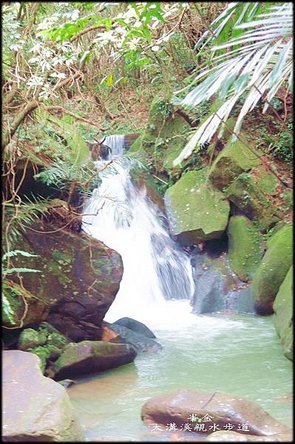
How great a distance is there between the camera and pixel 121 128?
1453cm

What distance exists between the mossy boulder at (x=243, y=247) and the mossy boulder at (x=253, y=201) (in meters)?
Result: 0.16

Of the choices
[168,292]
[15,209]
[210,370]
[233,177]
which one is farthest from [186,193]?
[15,209]

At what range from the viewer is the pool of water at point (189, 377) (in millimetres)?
4789

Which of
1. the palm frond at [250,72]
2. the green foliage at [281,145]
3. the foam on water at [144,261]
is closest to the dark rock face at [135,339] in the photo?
the foam on water at [144,261]

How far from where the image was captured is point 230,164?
10.2 metres

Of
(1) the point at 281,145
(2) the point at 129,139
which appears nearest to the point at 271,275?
(1) the point at 281,145

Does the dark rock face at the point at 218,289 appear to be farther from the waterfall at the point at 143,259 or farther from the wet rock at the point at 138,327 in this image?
the wet rock at the point at 138,327

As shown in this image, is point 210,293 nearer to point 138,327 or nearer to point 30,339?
point 138,327

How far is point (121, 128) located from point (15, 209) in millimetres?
9710

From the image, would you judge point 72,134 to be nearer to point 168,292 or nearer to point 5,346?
point 5,346

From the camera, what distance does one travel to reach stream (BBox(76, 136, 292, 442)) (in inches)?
199

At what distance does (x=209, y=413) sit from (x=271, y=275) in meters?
4.22

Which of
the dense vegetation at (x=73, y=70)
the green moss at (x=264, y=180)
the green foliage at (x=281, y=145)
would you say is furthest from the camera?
the green foliage at (x=281, y=145)

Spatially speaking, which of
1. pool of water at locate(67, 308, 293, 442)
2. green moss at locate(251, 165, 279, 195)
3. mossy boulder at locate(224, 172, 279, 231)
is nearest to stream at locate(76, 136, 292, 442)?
pool of water at locate(67, 308, 293, 442)
